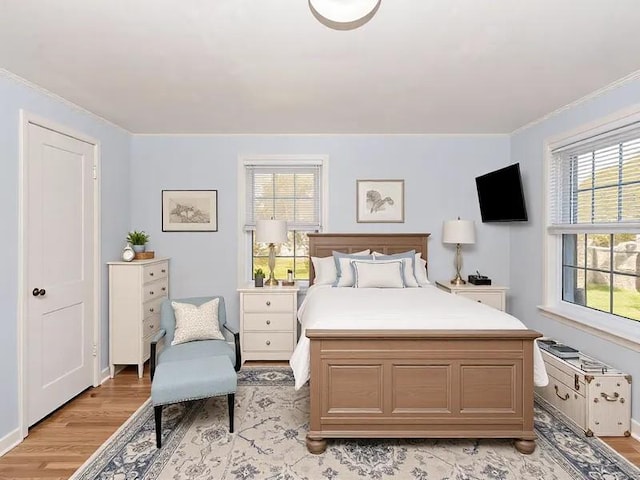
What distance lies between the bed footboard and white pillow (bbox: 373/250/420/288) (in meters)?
1.56

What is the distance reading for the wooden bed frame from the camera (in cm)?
243

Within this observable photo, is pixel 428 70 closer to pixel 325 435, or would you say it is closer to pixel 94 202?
pixel 325 435

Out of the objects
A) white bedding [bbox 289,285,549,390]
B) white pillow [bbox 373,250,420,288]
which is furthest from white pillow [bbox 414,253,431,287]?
white bedding [bbox 289,285,549,390]

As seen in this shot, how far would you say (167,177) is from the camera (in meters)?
4.51

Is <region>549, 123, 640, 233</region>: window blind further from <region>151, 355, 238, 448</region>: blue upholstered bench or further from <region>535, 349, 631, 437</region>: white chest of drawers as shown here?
<region>151, 355, 238, 448</region>: blue upholstered bench

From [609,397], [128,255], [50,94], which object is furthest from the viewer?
[128,255]

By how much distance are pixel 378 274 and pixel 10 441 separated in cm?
319

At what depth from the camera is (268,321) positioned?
162 inches

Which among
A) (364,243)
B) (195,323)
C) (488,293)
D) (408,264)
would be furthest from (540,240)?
(195,323)

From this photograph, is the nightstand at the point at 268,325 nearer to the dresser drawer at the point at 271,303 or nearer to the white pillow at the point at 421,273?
the dresser drawer at the point at 271,303

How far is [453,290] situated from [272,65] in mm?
2931

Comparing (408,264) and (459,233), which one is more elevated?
(459,233)

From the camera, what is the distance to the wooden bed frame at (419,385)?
2.43 metres

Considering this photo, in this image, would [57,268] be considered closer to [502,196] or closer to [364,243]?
[364,243]
